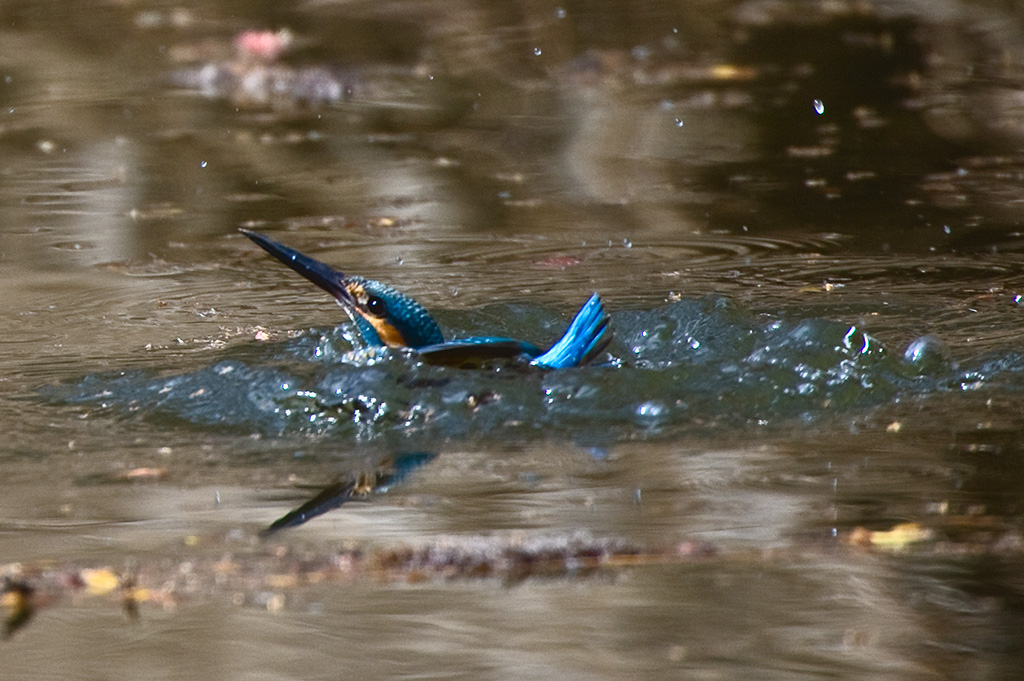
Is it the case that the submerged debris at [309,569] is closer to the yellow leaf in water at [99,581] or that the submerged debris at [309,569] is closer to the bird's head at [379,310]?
the yellow leaf in water at [99,581]

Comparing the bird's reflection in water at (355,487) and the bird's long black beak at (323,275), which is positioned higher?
the bird's long black beak at (323,275)

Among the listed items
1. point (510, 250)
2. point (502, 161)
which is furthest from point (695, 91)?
point (510, 250)

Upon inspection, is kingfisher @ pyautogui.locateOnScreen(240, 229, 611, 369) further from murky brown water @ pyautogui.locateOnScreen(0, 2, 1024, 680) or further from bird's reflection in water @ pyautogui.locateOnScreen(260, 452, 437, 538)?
bird's reflection in water @ pyautogui.locateOnScreen(260, 452, 437, 538)

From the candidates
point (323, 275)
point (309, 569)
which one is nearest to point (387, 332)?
point (323, 275)

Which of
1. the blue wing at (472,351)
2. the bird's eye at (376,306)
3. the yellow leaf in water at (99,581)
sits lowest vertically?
the yellow leaf in water at (99,581)

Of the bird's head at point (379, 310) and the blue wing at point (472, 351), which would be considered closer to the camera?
the blue wing at point (472, 351)

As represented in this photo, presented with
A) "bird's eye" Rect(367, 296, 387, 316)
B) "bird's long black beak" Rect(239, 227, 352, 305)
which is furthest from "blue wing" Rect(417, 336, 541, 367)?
"bird's long black beak" Rect(239, 227, 352, 305)

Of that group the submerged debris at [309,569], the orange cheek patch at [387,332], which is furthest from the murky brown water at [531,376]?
the orange cheek patch at [387,332]
